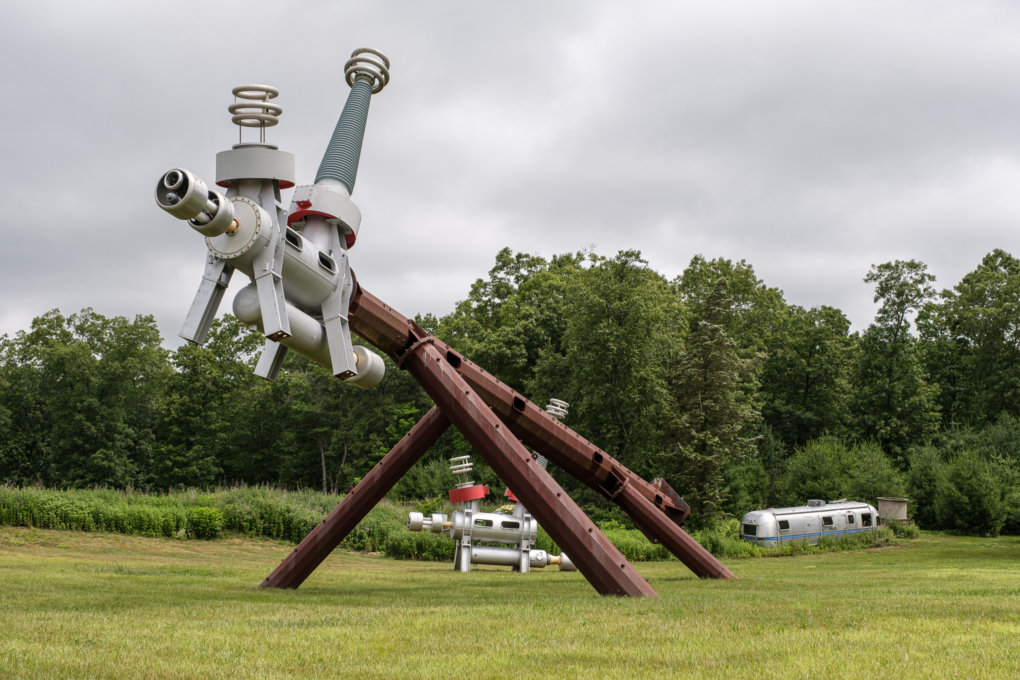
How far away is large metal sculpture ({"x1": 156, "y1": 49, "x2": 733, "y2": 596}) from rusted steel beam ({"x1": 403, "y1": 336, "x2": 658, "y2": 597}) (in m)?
0.02

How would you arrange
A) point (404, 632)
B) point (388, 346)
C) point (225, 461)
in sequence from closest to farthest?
1. point (404, 632)
2. point (388, 346)
3. point (225, 461)

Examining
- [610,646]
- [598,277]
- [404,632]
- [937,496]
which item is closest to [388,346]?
[404,632]

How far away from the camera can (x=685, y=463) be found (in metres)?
36.5

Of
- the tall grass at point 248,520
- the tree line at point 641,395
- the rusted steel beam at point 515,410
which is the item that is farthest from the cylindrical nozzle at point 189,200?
the tree line at point 641,395

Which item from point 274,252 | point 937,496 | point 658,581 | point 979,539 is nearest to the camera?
point 274,252

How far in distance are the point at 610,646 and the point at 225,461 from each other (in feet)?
184

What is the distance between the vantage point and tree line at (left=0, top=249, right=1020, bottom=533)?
37844mm

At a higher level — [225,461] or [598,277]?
[598,277]

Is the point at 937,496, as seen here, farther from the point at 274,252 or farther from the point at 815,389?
the point at 274,252

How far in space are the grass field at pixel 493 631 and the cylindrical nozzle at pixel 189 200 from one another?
402 cm

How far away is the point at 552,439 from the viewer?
13.7 m

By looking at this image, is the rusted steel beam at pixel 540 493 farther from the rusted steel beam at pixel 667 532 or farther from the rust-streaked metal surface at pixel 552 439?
the rusted steel beam at pixel 667 532

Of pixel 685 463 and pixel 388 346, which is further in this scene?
pixel 685 463

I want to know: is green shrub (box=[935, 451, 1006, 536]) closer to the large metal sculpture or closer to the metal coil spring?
the large metal sculpture
